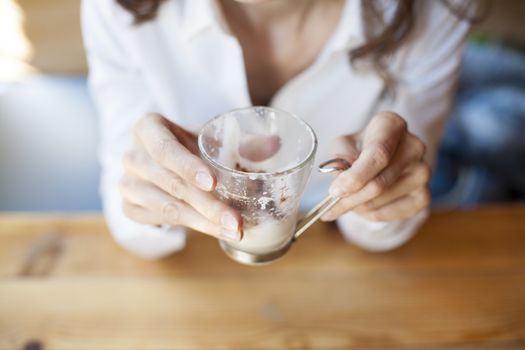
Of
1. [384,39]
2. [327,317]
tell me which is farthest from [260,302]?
[384,39]

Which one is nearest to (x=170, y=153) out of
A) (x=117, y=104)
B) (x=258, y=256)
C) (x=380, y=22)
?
(x=258, y=256)

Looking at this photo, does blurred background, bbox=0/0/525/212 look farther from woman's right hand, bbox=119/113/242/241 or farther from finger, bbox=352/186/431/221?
woman's right hand, bbox=119/113/242/241

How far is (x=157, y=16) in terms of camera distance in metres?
1.10

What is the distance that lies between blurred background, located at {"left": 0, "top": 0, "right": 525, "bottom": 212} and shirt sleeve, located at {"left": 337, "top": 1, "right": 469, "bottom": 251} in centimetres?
51

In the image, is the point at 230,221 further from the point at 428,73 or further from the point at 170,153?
the point at 428,73

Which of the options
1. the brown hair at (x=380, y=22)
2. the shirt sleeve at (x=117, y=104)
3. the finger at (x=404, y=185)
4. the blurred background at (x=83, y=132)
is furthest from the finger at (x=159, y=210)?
the blurred background at (x=83, y=132)

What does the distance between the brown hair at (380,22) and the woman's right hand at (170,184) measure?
34 cm

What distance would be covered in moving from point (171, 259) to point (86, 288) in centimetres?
17

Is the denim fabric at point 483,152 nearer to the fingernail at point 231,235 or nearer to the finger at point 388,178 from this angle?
the finger at point 388,178

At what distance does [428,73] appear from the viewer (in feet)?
3.93

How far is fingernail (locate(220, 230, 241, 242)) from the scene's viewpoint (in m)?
0.74

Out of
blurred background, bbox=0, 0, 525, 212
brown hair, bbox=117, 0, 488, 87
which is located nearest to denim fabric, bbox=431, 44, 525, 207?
blurred background, bbox=0, 0, 525, 212

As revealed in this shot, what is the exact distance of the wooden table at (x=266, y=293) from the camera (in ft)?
3.03

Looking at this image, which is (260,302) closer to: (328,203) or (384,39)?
(328,203)
